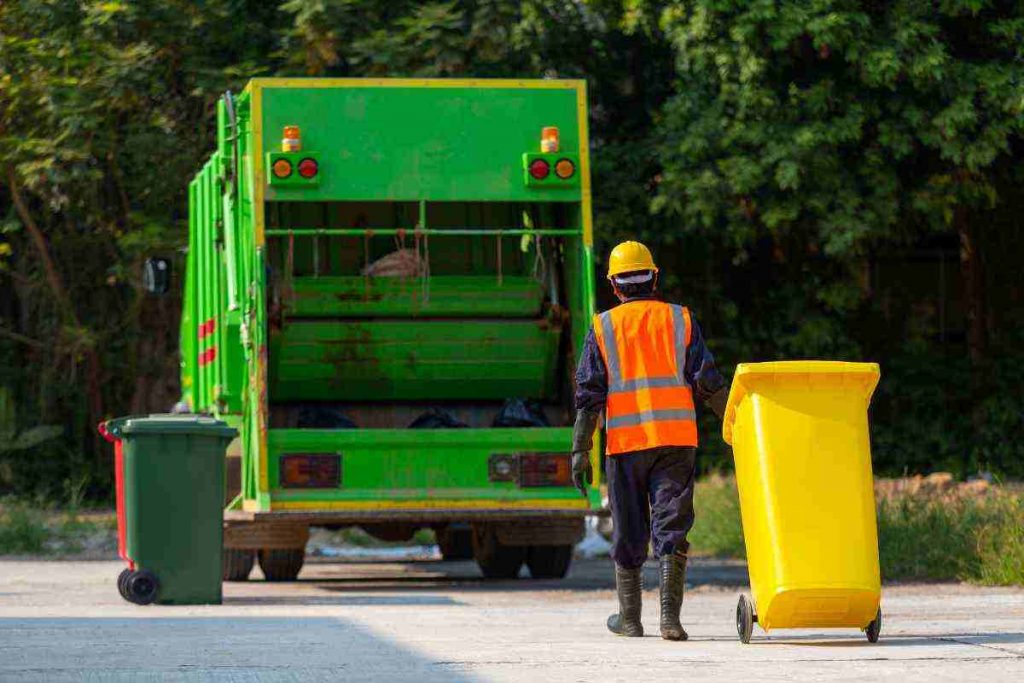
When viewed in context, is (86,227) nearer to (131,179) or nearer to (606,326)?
(131,179)

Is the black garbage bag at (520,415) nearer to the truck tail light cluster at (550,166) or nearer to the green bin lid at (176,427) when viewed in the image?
the truck tail light cluster at (550,166)

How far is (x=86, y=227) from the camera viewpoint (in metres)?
20.2

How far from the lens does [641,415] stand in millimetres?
8266

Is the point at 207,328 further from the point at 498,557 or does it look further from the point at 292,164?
the point at 498,557

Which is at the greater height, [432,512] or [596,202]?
[596,202]

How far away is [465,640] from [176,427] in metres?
3.21

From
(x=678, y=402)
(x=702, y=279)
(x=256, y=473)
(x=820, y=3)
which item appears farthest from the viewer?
(x=702, y=279)

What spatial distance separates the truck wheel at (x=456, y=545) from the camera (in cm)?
1559

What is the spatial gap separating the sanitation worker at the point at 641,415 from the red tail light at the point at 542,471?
11.9ft

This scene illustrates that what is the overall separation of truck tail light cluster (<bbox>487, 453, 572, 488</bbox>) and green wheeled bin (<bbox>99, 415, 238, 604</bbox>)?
182 cm

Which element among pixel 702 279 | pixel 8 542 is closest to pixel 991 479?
pixel 702 279

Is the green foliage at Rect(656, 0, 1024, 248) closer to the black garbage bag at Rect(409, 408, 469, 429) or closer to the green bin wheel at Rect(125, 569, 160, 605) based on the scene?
the black garbage bag at Rect(409, 408, 469, 429)

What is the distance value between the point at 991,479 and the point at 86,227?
344 inches

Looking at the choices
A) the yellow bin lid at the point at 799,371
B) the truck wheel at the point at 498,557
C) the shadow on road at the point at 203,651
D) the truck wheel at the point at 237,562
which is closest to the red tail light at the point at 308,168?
the truck wheel at the point at 237,562
